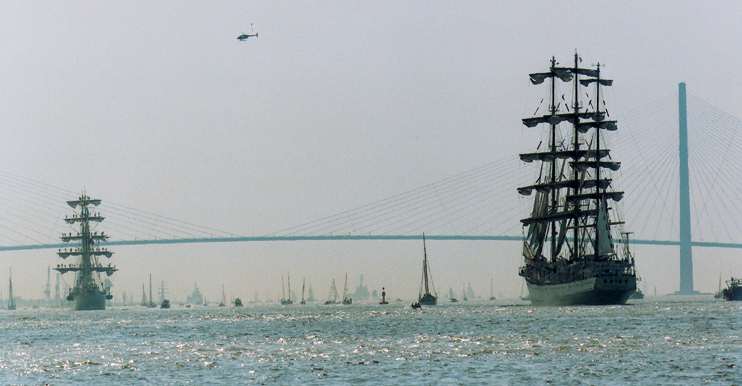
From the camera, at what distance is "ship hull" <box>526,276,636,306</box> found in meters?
103

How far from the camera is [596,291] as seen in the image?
10319cm

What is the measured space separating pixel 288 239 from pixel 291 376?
444 feet

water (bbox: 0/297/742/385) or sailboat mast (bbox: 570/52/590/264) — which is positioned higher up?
sailboat mast (bbox: 570/52/590/264)

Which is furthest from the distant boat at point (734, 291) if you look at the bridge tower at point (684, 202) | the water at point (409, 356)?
the water at point (409, 356)

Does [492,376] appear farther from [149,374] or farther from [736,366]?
[149,374]

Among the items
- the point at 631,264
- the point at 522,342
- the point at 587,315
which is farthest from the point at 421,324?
the point at 631,264

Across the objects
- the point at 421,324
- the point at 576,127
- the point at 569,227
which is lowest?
the point at 421,324

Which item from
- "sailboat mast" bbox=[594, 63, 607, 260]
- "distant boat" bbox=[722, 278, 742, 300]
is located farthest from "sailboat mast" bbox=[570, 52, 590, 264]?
"distant boat" bbox=[722, 278, 742, 300]

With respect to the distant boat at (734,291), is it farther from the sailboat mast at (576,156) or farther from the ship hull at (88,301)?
the ship hull at (88,301)

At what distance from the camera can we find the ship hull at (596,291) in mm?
103062

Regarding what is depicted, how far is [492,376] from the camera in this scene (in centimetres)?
3884

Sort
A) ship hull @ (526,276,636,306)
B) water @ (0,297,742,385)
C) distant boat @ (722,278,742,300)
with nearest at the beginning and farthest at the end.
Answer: water @ (0,297,742,385)
ship hull @ (526,276,636,306)
distant boat @ (722,278,742,300)

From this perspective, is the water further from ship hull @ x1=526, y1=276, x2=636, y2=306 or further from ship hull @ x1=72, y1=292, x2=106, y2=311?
ship hull @ x1=72, y1=292, x2=106, y2=311

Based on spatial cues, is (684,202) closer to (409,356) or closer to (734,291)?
(734,291)
